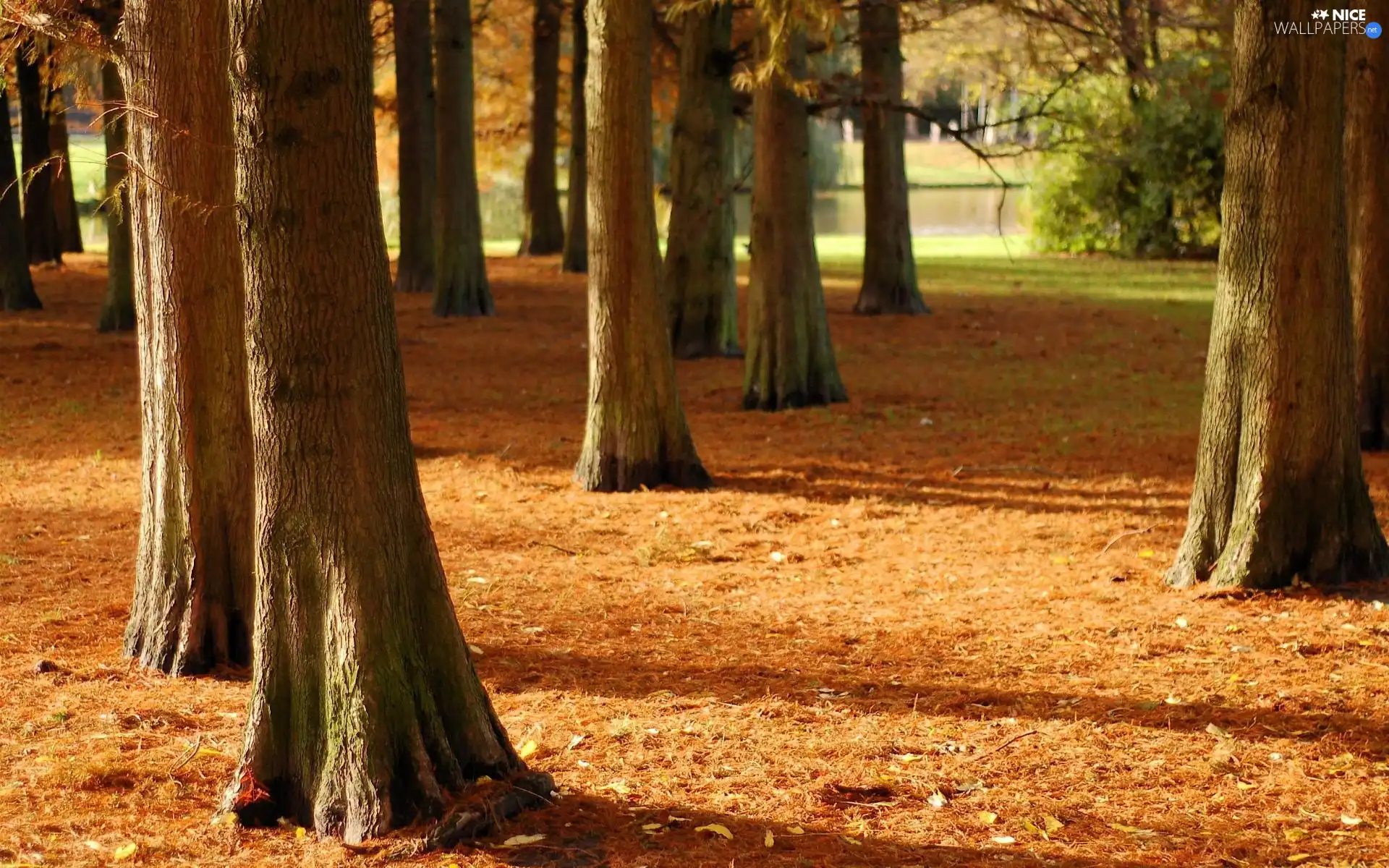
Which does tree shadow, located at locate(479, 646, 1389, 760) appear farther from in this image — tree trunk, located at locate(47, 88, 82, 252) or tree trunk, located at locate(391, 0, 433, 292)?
tree trunk, located at locate(47, 88, 82, 252)

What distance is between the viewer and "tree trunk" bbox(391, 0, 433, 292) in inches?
845

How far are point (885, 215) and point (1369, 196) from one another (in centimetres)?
1051

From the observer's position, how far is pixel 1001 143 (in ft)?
36.7

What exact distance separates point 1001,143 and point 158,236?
7130 mm

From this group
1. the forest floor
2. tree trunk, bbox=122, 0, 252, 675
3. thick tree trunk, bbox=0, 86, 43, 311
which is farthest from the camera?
thick tree trunk, bbox=0, 86, 43, 311

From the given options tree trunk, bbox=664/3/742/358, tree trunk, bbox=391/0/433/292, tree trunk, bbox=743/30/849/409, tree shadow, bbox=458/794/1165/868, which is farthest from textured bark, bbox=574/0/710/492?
tree trunk, bbox=391/0/433/292

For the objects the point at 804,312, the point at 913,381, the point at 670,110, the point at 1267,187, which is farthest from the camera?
the point at 670,110

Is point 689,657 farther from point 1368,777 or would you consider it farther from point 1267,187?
point 1267,187

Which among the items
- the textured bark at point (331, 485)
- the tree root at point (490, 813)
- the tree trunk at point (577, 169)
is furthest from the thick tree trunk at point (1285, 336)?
the tree trunk at point (577, 169)

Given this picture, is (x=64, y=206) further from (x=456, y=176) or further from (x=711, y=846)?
(x=711, y=846)

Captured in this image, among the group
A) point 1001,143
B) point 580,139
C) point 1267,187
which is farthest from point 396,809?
point 580,139

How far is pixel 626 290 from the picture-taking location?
9734 mm

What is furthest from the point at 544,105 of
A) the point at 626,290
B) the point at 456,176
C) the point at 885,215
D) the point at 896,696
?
the point at 896,696

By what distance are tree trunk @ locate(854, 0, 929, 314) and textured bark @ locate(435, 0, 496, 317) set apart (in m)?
5.45
